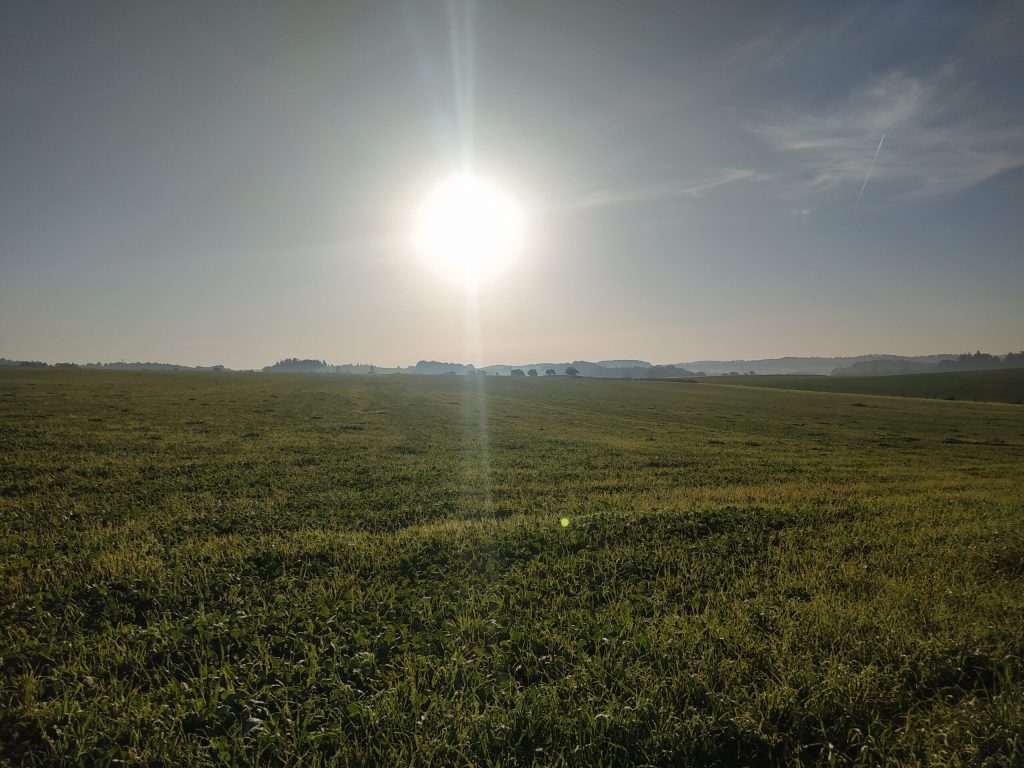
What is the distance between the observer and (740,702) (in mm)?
4074

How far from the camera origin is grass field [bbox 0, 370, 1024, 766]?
373 centimetres

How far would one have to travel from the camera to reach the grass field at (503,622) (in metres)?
3.73

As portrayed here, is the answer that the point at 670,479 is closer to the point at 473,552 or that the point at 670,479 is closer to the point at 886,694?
the point at 473,552

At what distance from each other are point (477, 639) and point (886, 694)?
13.1 ft

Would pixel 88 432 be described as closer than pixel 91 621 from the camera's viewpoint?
No

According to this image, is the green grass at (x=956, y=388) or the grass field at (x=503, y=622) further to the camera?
the green grass at (x=956, y=388)

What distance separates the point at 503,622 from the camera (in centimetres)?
569

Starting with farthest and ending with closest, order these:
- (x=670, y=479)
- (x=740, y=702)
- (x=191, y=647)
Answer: (x=670, y=479), (x=191, y=647), (x=740, y=702)

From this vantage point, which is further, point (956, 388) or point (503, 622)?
point (956, 388)

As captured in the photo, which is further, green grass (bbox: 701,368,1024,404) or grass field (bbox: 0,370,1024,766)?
green grass (bbox: 701,368,1024,404)

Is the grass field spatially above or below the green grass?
above

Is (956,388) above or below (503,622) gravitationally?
below

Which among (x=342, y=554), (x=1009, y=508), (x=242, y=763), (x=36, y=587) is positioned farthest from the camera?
(x=1009, y=508)

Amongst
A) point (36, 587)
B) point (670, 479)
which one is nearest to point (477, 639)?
point (36, 587)
